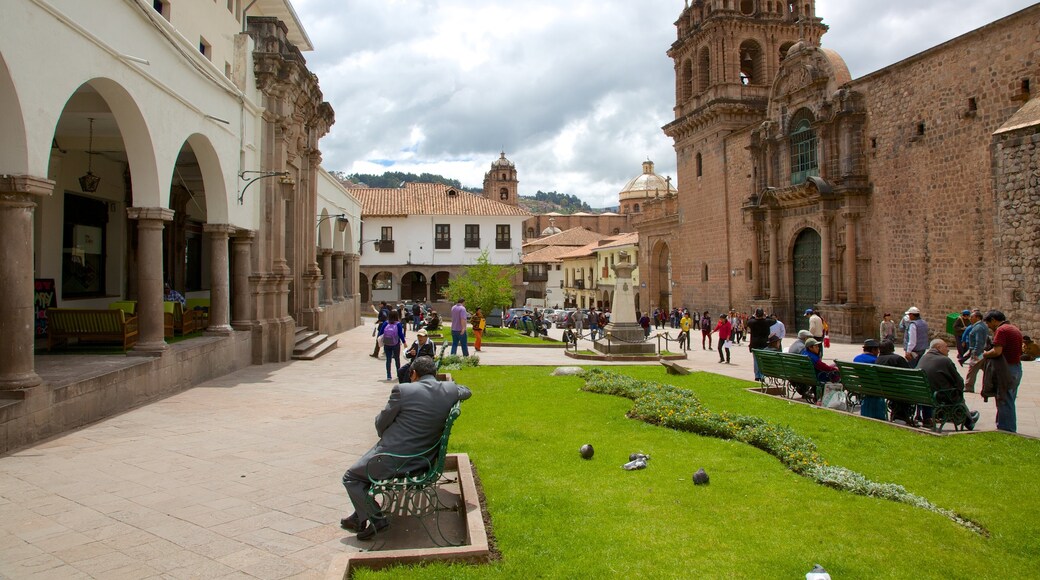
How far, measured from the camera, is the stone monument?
17.0 meters

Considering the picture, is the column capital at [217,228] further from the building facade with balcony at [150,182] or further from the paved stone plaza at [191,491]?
the paved stone plaza at [191,491]

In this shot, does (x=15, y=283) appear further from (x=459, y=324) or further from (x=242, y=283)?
(x=459, y=324)

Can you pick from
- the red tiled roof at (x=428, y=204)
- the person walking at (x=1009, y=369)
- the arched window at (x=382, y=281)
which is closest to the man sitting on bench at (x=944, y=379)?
the person walking at (x=1009, y=369)

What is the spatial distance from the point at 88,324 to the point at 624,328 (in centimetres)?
1184

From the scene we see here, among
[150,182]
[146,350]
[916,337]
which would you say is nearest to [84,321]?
[146,350]

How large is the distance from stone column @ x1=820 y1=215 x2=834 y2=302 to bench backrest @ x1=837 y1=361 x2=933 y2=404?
55.4ft

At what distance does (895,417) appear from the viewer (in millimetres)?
8305

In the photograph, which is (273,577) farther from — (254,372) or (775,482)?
(254,372)

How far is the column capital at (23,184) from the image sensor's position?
6859mm

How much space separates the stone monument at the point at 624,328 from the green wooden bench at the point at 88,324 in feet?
35.5

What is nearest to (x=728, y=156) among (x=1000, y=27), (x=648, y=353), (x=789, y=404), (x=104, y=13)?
(x=1000, y=27)

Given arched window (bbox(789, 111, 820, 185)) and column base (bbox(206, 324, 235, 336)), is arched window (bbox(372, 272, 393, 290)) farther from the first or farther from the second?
column base (bbox(206, 324, 235, 336))

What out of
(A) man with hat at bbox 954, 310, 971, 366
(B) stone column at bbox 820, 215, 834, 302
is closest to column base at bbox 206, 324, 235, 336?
(A) man with hat at bbox 954, 310, 971, 366

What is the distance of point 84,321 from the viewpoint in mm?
10273
